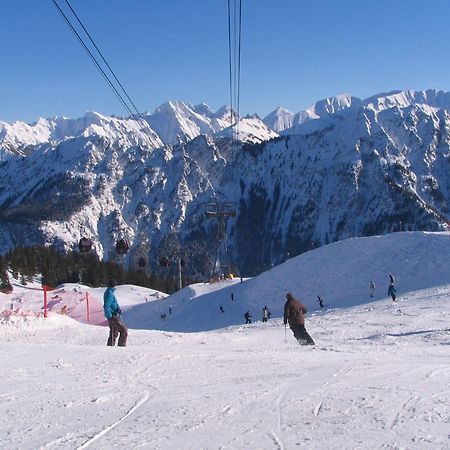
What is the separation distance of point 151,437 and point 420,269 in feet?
137

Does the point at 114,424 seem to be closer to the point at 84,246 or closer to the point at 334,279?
the point at 84,246

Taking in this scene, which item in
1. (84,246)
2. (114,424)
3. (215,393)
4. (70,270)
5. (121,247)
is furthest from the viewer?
(70,270)

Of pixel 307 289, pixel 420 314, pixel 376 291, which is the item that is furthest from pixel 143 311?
pixel 420 314

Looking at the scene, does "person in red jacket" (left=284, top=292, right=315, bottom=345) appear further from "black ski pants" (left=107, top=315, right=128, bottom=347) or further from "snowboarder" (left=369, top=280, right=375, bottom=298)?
"snowboarder" (left=369, top=280, right=375, bottom=298)

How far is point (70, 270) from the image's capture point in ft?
380

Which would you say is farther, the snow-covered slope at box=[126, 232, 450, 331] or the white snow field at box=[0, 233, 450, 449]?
the snow-covered slope at box=[126, 232, 450, 331]

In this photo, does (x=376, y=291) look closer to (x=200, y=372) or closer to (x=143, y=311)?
(x=143, y=311)

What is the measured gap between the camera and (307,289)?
47.8 m

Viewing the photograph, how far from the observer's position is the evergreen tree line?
354ft

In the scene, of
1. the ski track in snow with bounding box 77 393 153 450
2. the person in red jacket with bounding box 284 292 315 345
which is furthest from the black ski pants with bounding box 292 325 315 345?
the ski track in snow with bounding box 77 393 153 450

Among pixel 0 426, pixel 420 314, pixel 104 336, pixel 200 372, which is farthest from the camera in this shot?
pixel 420 314

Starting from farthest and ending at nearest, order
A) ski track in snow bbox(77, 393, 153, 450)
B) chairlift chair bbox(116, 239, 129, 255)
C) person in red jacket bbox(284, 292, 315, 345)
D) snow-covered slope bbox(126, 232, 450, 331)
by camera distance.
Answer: snow-covered slope bbox(126, 232, 450, 331)
chairlift chair bbox(116, 239, 129, 255)
person in red jacket bbox(284, 292, 315, 345)
ski track in snow bbox(77, 393, 153, 450)

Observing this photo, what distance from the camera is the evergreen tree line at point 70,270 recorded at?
10800cm

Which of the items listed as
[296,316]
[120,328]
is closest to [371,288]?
[296,316]
